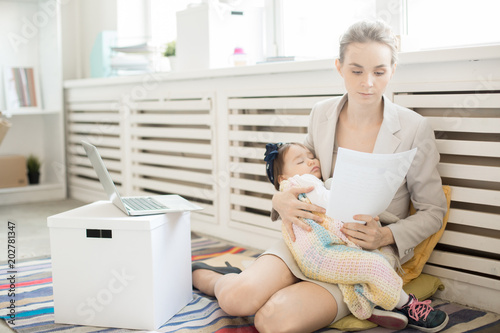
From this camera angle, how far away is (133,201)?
1.72 metres

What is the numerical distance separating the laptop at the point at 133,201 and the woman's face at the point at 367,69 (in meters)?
0.58

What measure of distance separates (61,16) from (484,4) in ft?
9.33

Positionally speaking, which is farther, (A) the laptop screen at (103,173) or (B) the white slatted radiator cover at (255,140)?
(B) the white slatted radiator cover at (255,140)

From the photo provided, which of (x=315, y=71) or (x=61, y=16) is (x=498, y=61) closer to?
(x=315, y=71)

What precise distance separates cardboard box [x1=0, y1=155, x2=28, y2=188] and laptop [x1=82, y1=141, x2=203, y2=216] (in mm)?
1980

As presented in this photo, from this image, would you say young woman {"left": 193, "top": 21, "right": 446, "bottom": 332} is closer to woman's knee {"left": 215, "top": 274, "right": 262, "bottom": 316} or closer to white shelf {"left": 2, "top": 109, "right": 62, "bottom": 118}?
woman's knee {"left": 215, "top": 274, "right": 262, "bottom": 316}

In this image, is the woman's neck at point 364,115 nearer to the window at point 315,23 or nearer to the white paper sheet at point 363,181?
the white paper sheet at point 363,181

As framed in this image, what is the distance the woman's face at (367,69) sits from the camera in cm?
152

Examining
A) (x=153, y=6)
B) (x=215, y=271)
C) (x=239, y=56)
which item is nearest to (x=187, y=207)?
(x=215, y=271)

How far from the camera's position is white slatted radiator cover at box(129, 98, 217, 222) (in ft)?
8.51

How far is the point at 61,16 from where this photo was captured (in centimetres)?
377

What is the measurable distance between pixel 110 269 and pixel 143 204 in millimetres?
231

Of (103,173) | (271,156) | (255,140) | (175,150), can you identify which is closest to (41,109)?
(175,150)

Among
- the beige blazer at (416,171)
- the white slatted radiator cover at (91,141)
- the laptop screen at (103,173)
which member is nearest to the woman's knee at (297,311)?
the beige blazer at (416,171)
